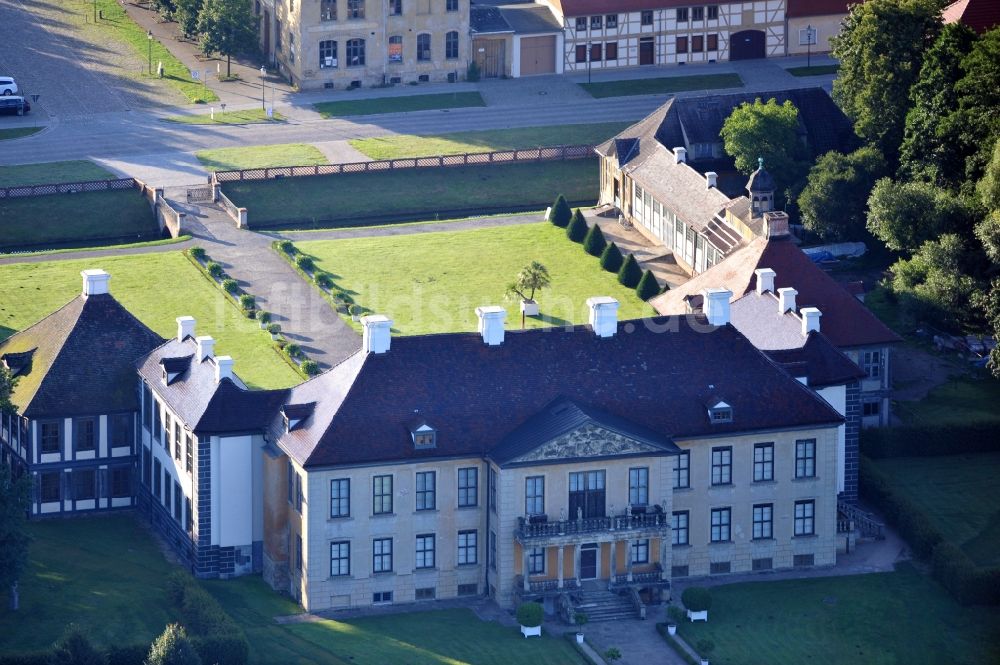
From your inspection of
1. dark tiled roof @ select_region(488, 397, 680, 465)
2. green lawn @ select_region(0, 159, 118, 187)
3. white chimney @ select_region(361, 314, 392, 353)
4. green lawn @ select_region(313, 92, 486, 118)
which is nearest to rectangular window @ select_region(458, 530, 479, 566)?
dark tiled roof @ select_region(488, 397, 680, 465)

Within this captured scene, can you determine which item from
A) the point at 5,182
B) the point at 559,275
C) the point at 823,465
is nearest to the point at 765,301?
the point at 823,465

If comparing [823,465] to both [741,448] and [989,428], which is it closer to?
[741,448]

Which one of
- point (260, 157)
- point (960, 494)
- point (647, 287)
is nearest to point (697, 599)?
point (960, 494)

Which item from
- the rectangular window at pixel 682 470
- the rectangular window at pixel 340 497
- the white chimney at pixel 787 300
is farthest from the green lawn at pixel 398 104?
the rectangular window at pixel 340 497

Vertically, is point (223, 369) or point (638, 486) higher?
point (223, 369)

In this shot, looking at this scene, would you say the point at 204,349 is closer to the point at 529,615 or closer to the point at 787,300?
the point at 529,615

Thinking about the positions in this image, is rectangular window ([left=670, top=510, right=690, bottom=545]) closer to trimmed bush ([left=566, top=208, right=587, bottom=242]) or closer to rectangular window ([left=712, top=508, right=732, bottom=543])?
rectangular window ([left=712, top=508, right=732, bottom=543])

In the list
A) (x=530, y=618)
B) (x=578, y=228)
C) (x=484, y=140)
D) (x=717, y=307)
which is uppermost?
(x=484, y=140)

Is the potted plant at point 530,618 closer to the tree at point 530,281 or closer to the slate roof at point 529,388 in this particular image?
the slate roof at point 529,388
